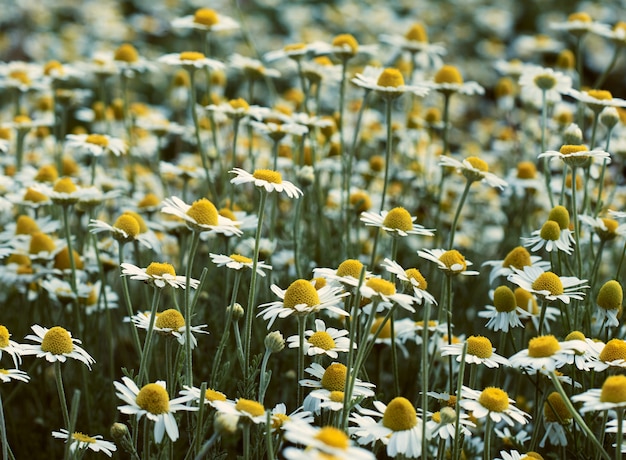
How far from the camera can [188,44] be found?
933 cm

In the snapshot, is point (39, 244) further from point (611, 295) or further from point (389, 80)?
→ point (611, 295)

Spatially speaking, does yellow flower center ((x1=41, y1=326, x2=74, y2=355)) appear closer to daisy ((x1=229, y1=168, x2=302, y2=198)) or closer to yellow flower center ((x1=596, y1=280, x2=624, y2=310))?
daisy ((x1=229, y1=168, x2=302, y2=198))

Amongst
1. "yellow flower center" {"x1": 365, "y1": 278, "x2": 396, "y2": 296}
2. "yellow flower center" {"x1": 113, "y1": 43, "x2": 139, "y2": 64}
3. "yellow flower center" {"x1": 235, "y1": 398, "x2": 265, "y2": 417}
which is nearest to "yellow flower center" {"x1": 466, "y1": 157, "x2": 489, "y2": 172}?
"yellow flower center" {"x1": 365, "y1": 278, "x2": 396, "y2": 296}

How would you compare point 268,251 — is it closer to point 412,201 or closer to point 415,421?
point 415,421

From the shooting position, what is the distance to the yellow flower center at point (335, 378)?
2133mm

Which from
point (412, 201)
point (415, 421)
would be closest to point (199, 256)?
point (412, 201)

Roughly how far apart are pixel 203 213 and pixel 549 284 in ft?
3.29

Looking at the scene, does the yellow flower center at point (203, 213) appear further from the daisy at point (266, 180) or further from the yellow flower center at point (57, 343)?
the yellow flower center at point (57, 343)

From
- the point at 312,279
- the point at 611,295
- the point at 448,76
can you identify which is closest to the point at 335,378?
the point at 312,279

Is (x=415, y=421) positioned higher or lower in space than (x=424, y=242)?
higher

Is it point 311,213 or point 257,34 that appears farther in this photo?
point 257,34

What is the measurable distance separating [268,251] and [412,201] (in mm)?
2421

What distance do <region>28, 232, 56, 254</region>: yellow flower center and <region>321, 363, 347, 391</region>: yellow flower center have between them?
1.44 meters

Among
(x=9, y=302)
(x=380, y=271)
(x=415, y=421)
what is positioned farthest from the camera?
(x=380, y=271)
